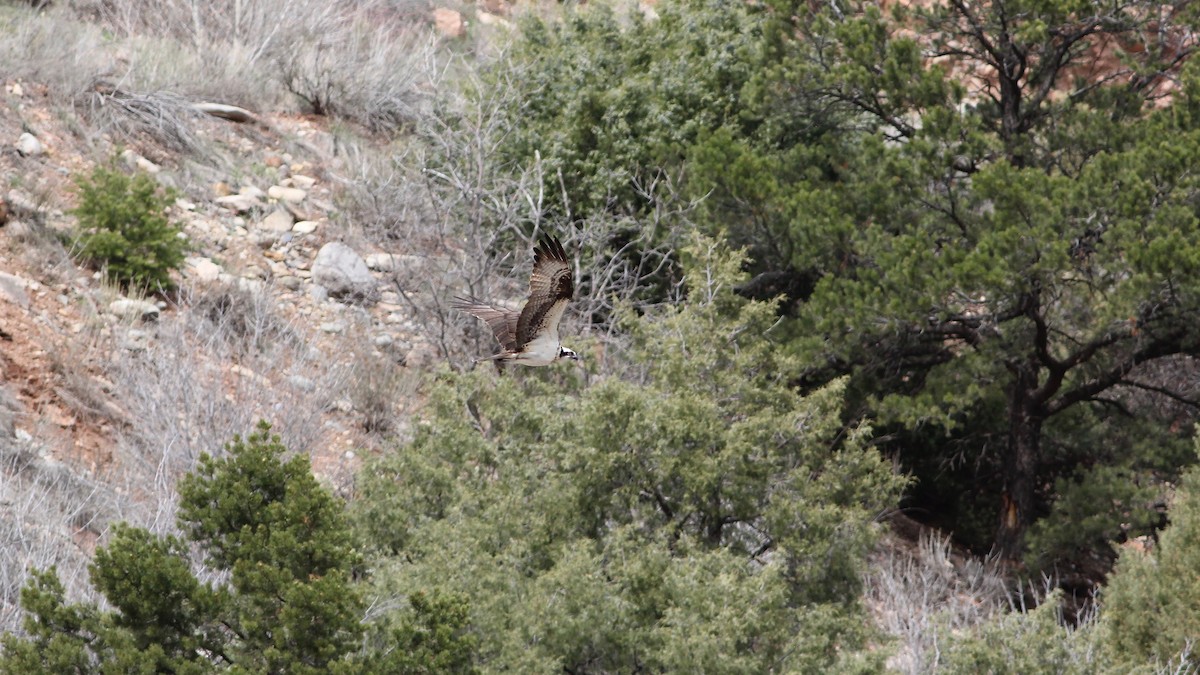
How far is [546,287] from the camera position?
8.52 metres

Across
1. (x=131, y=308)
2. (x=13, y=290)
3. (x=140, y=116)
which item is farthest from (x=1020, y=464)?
(x=140, y=116)

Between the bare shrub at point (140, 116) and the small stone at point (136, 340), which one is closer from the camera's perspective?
the small stone at point (136, 340)

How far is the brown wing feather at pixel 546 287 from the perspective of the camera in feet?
27.3

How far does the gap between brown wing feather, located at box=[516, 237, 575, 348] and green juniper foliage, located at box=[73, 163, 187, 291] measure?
6360 mm

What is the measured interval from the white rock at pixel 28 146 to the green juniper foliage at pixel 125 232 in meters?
1.24

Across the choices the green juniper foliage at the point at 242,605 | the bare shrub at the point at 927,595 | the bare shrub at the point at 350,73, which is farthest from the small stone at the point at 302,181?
the green juniper foliage at the point at 242,605

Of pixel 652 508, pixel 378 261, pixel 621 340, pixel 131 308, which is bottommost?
pixel 378 261

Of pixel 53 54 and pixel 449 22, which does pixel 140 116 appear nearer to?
pixel 53 54

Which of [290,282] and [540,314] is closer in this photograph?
[540,314]

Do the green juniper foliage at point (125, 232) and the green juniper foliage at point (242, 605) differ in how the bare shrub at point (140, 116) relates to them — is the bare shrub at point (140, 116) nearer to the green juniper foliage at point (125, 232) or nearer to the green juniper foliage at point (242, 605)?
the green juniper foliage at point (125, 232)

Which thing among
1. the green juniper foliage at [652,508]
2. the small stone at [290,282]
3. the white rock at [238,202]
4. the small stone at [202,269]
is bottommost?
the small stone at [290,282]

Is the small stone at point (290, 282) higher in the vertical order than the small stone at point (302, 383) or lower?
lower

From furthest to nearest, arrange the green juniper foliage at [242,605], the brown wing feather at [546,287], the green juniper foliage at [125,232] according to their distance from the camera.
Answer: the green juniper foliage at [125,232]
the brown wing feather at [546,287]
the green juniper foliage at [242,605]

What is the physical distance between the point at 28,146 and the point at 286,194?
256 cm
